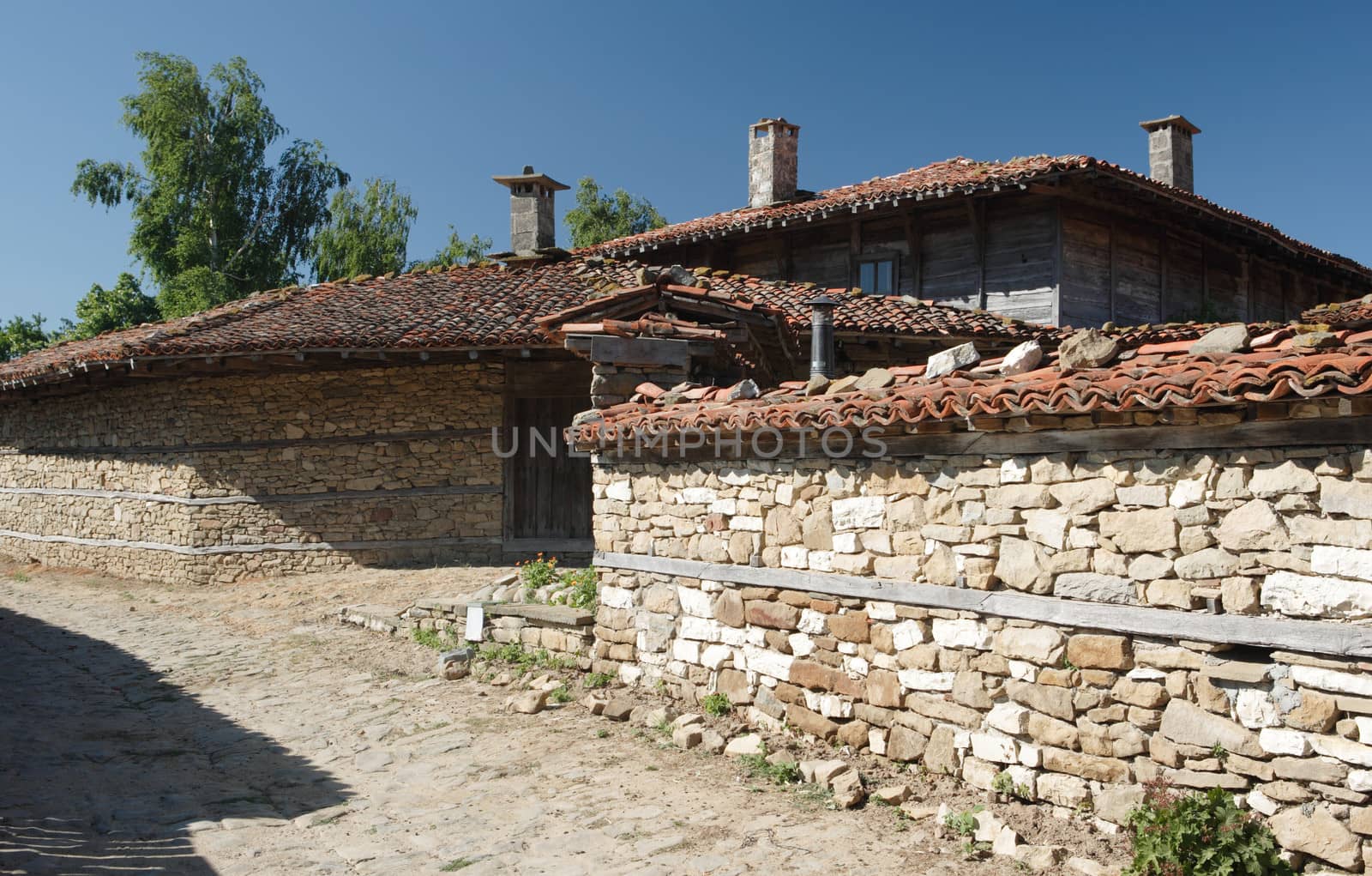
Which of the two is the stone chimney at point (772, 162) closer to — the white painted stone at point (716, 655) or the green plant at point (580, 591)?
the green plant at point (580, 591)

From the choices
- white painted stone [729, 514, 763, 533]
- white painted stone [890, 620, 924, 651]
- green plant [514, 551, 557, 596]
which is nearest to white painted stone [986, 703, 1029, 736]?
white painted stone [890, 620, 924, 651]

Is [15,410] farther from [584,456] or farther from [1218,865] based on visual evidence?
[1218,865]

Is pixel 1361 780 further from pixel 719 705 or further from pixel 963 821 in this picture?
pixel 719 705

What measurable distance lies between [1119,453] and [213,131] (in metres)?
24.8

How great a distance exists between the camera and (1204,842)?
12.4ft

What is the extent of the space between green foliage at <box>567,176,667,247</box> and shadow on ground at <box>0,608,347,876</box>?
2186 cm

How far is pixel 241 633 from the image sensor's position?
9531 mm

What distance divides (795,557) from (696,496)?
3.14 ft

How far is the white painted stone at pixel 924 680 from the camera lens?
498cm

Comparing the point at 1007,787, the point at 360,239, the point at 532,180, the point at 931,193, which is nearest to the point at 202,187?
the point at 360,239

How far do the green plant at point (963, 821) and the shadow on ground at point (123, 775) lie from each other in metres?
3.20

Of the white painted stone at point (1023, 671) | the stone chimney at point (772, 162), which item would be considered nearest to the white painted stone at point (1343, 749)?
the white painted stone at point (1023, 671)

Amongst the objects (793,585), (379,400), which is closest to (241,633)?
(379,400)

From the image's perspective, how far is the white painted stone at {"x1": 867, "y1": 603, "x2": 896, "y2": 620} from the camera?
527 centimetres
